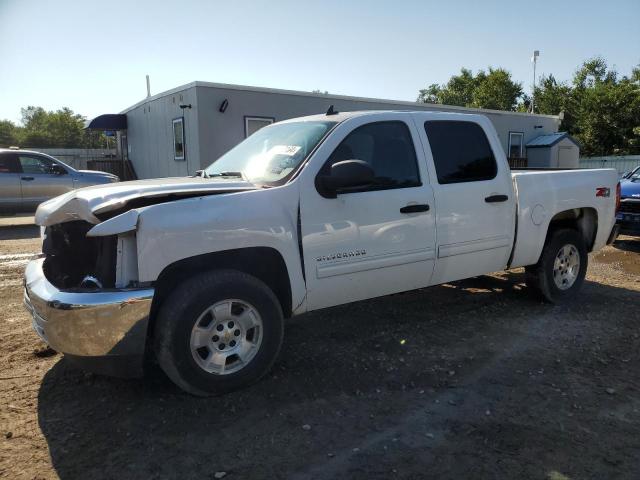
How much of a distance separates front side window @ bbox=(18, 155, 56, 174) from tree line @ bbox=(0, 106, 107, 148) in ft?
170

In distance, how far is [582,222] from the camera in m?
5.80

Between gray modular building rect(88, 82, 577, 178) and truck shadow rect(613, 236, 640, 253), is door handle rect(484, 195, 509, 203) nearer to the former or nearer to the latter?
truck shadow rect(613, 236, 640, 253)

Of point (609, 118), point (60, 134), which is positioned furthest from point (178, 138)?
point (60, 134)

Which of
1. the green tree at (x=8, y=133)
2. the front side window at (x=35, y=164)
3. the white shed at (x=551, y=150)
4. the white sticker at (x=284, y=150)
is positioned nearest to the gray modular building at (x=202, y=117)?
the front side window at (x=35, y=164)

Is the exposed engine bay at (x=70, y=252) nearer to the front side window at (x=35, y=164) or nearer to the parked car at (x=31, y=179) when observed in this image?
the parked car at (x=31, y=179)

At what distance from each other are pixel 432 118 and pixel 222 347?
8.93 feet

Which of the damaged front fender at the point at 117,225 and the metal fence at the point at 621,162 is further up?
the metal fence at the point at 621,162

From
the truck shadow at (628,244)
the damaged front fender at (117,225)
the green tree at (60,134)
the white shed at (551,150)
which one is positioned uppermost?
the green tree at (60,134)

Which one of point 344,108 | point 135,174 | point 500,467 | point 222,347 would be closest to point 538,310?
point 500,467

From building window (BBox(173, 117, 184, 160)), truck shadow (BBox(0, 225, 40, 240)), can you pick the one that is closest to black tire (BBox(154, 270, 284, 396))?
truck shadow (BBox(0, 225, 40, 240))

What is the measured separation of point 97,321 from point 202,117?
455 inches

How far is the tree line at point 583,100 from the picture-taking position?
33000 mm

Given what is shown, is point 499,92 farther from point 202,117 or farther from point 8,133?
point 8,133

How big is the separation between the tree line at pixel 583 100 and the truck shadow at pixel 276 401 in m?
29.7
